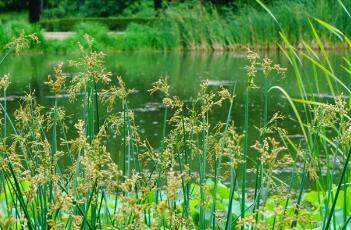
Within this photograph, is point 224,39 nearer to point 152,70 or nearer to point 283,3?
point 283,3

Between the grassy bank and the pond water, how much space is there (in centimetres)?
71

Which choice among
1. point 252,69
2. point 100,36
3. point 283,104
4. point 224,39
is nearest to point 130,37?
point 100,36

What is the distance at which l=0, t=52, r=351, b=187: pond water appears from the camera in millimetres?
7949

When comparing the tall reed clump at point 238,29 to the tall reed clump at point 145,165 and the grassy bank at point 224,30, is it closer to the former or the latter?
the grassy bank at point 224,30

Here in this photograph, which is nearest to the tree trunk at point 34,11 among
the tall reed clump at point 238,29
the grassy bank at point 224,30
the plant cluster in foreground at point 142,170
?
the grassy bank at point 224,30

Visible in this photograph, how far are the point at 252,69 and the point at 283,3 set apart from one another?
1566 centimetres

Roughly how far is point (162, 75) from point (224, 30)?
781 cm

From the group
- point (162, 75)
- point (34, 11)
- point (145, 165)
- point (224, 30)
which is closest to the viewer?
point (145, 165)

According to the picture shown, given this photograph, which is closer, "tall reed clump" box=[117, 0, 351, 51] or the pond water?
the pond water

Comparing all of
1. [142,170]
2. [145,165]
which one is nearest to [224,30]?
[145,165]

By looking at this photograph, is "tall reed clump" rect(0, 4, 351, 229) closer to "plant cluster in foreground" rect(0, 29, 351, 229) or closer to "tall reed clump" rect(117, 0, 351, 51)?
"plant cluster in foreground" rect(0, 29, 351, 229)

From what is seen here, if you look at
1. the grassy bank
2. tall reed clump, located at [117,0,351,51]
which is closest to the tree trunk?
the grassy bank

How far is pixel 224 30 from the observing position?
17312mm

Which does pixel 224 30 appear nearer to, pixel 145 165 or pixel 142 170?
pixel 145 165
